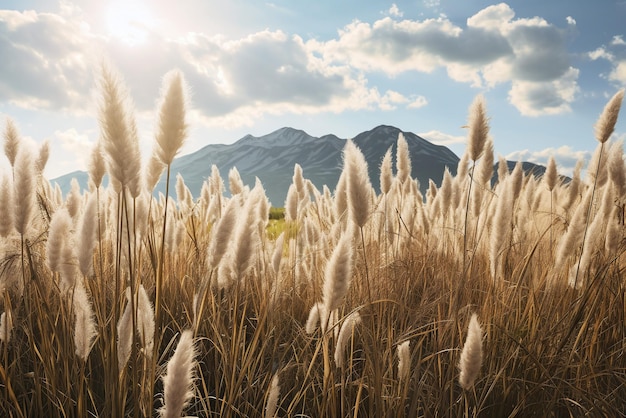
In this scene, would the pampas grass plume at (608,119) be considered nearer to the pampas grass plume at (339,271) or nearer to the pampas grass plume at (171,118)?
the pampas grass plume at (339,271)

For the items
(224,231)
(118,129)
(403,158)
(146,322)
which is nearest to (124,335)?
(146,322)

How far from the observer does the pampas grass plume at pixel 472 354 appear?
1.41m

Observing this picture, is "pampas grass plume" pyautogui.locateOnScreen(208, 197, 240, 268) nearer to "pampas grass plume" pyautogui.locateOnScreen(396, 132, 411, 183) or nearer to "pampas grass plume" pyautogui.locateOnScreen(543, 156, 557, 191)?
"pampas grass plume" pyautogui.locateOnScreen(396, 132, 411, 183)

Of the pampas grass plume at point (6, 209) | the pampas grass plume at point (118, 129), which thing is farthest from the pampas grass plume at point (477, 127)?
the pampas grass plume at point (6, 209)

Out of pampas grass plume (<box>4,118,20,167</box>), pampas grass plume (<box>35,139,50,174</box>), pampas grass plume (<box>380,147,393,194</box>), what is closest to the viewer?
pampas grass plume (<box>4,118,20,167</box>)

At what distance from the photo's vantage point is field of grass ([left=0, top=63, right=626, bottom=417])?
160 centimetres

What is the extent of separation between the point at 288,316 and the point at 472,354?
1.87 m

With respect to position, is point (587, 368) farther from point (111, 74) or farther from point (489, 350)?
point (111, 74)

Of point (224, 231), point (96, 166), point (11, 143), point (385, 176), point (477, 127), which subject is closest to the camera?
point (224, 231)

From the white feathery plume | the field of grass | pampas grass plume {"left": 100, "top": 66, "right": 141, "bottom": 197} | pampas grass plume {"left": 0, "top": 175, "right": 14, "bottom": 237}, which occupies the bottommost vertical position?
the field of grass

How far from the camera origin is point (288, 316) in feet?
10.3

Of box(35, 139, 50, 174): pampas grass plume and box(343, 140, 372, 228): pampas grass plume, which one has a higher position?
box(35, 139, 50, 174): pampas grass plume

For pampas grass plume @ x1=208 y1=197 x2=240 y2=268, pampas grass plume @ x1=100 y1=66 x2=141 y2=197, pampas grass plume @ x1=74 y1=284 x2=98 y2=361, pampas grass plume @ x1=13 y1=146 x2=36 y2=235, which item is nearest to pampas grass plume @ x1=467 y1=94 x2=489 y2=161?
pampas grass plume @ x1=208 y1=197 x2=240 y2=268

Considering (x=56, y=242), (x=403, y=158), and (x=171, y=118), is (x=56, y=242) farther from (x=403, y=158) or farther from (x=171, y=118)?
(x=403, y=158)
